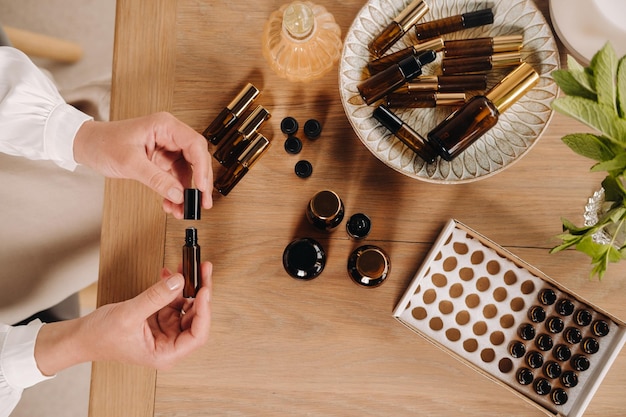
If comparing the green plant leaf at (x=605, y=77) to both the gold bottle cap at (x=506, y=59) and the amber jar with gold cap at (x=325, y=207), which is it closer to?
the gold bottle cap at (x=506, y=59)

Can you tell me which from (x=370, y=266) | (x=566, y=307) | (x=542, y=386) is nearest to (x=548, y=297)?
(x=566, y=307)

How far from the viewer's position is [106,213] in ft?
2.52

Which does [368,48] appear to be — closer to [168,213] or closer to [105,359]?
[168,213]

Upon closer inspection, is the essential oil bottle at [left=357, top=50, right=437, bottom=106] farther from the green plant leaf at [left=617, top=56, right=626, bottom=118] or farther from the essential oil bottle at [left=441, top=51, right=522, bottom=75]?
the green plant leaf at [left=617, top=56, right=626, bottom=118]

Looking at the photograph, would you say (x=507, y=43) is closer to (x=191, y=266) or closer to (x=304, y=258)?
(x=304, y=258)

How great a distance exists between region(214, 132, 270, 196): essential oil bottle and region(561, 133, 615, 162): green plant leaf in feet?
1.38

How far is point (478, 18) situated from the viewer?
0.69 m

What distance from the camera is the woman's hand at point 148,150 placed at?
70 centimetres

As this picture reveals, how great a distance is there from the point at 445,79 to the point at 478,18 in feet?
0.33

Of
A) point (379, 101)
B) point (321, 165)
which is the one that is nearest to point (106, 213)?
point (321, 165)

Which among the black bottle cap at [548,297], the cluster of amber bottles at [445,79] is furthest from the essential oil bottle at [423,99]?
the black bottle cap at [548,297]

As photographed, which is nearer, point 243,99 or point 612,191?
point 612,191

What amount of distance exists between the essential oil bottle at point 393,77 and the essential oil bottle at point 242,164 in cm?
17

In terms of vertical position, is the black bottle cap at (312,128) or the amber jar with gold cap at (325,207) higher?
the black bottle cap at (312,128)
